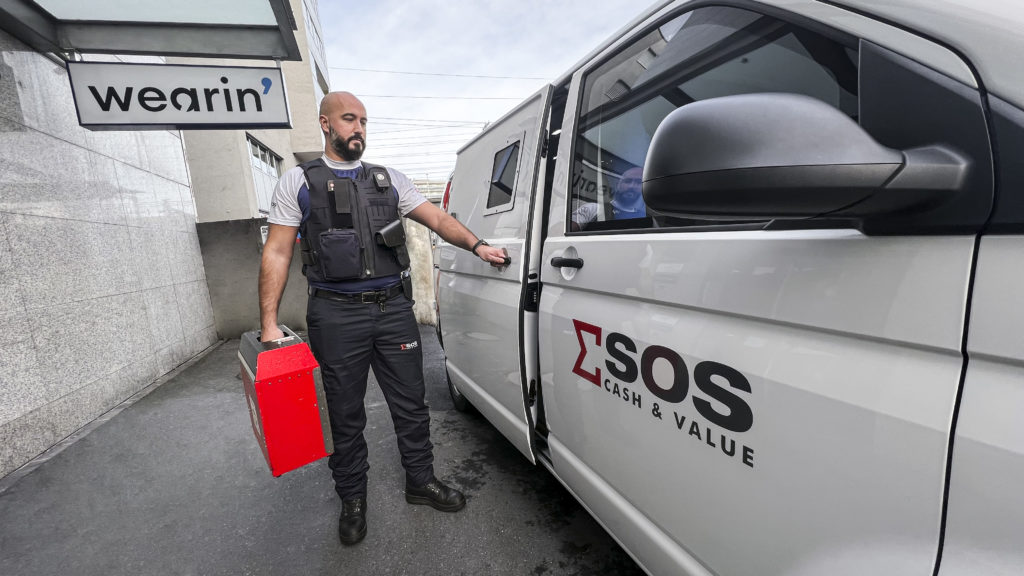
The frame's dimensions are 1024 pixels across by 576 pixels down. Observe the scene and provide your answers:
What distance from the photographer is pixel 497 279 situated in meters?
2.04

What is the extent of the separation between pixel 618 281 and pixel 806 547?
735 mm

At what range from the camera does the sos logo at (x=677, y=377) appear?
92 cm

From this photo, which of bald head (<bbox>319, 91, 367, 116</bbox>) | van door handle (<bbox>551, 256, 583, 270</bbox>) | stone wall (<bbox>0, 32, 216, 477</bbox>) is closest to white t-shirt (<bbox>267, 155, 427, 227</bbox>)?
bald head (<bbox>319, 91, 367, 116</bbox>)

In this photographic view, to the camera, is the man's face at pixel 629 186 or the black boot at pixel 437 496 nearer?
the man's face at pixel 629 186

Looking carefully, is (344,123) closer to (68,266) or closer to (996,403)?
(996,403)

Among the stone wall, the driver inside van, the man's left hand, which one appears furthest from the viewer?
the stone wall

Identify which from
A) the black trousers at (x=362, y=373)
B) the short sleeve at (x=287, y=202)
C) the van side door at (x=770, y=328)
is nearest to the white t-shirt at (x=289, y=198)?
the short sleeve at (x=287, y=202)

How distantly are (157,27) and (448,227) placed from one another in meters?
3.68

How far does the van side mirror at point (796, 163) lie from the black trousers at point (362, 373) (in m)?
1.71

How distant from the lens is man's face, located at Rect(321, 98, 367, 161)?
1.95 m

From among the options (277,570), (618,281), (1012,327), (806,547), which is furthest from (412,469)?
(1012,327)

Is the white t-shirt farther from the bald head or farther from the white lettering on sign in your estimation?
the white lettering on sign

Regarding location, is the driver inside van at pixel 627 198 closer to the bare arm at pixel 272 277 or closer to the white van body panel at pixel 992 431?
the white van body panel at pixel 992 431

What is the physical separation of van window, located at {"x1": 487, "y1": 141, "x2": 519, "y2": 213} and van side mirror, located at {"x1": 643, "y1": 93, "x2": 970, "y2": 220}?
147cm
